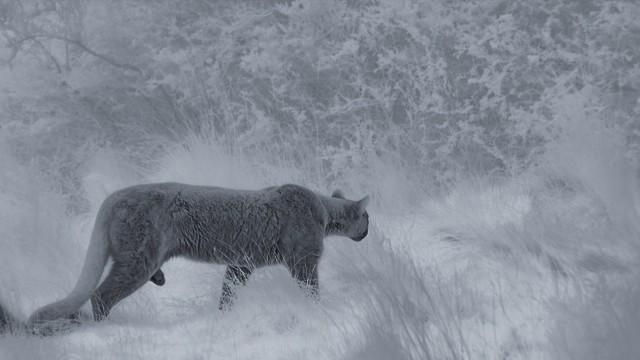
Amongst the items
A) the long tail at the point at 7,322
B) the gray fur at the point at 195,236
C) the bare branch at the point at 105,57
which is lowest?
the long tail at the point at 7,322

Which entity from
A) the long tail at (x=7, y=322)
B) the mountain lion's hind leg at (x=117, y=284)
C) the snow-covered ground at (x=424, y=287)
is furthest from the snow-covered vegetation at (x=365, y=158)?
the long tail at (x=7, y=322)

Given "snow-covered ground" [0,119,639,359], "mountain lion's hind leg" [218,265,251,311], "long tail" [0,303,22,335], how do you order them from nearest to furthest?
"snow-covered ground" [0,119,639,359]
"long tail" [0,303,22,335]
"mountain lion's hind leg" [218,265,251,311]

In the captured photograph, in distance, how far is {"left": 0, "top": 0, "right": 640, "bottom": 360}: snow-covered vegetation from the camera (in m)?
4.32

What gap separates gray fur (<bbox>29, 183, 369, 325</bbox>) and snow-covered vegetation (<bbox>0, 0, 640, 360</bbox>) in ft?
0.57

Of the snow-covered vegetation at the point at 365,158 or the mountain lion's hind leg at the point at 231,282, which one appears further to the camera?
the mountain lion's hind leg at the point at 231,282

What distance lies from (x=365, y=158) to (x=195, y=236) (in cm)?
440

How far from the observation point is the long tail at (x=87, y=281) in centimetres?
487

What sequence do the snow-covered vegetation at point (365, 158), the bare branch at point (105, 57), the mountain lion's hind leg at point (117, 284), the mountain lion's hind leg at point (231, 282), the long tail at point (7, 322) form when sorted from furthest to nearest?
the bare branch at point (105, 57), the mountain lion's hind leg at point (231, 282), the mountain lion's hind leg at point (117, 284), the long tail at point (7, 322), the snow-covered vegetation at point (365, 158)

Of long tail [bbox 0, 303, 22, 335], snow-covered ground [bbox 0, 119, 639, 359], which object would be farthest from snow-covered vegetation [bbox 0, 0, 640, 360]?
long tail [bbox 0, 303, 22, 335]

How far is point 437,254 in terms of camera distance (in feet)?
20.0

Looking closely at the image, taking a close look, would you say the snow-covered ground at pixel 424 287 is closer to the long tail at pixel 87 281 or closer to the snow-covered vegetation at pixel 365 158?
the snow-covered vegetation at pixel 365 158

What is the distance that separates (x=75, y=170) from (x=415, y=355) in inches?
399

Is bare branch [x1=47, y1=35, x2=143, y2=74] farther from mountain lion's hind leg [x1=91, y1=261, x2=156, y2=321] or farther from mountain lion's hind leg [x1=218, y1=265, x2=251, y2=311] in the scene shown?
mountain lion's hind leg [x1=91, y1=261, x2=156, y2=321]

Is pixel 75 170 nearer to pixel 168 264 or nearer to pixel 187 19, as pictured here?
pixel 187 19
